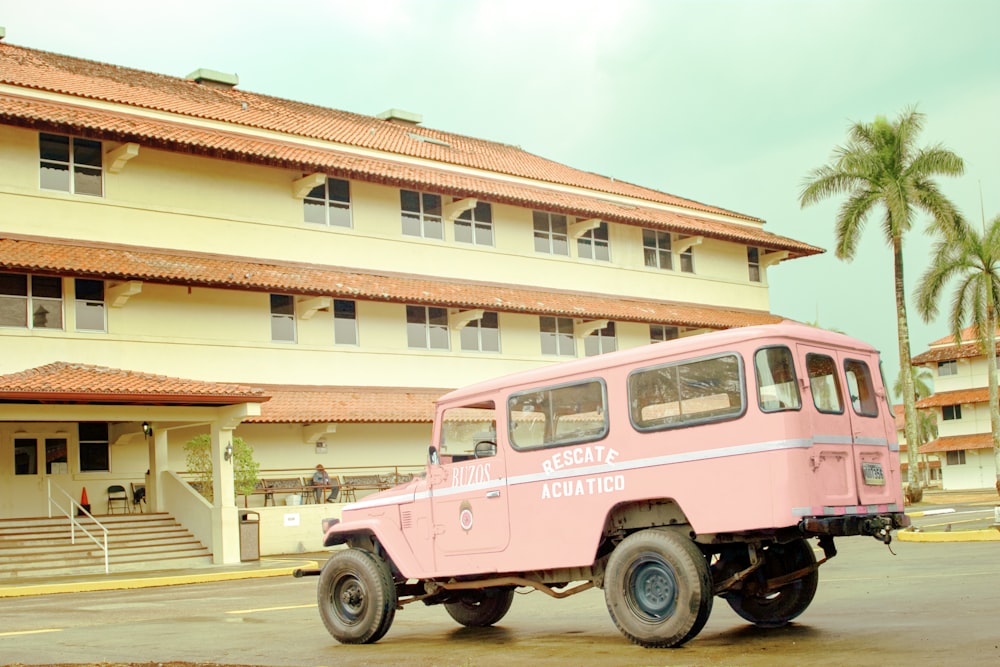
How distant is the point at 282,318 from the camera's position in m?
33.9

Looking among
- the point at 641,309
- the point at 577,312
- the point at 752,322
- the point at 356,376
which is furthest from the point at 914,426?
the point at 356,376

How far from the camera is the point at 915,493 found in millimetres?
44438

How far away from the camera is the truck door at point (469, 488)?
35.9ft

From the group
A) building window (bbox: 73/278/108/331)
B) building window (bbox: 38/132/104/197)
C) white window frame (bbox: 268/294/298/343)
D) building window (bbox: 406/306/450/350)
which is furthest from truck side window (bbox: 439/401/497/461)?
building window (bbox: 406/306/450/350)

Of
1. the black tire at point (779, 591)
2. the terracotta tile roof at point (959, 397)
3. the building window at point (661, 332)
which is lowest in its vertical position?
the black tire at point (779, 591)

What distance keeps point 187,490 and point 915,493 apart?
2745 centimetres

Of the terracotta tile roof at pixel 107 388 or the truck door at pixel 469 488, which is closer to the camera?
the truck door at pixel 469 488

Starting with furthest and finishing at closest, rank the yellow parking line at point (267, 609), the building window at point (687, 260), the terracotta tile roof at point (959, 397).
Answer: the terracotta tile roof at point (959, 397)
the building window at point (687, 260)
the yellow parking line at point (267, 609)

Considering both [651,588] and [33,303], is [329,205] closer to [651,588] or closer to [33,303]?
[33,303]

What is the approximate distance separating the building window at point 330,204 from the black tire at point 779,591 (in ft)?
85.0

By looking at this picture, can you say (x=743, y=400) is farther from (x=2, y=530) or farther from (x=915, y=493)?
(x=915, y=493)

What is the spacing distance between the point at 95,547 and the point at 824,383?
69.6ft

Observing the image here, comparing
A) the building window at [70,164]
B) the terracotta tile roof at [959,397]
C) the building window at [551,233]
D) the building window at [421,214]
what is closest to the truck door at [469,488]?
the building window at [70,164]

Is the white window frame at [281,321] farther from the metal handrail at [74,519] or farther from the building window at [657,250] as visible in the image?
the building window at [657,250]
